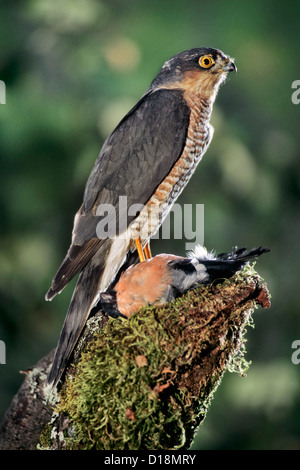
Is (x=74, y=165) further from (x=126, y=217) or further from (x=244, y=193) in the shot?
(x=126, y=217)

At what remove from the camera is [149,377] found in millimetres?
1872

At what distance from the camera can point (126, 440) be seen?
185 centimetres

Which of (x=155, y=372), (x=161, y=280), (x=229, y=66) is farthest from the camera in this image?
(x=229, y=66)

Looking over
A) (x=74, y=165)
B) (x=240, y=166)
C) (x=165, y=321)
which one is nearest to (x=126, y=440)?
(x=165, y=321)

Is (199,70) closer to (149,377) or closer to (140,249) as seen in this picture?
(140,249)

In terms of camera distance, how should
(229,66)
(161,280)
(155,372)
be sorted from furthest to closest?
(229,66)
(161,280)
(155,372)

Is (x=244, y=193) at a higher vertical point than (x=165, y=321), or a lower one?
higher

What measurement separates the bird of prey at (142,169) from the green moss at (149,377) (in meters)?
0.69

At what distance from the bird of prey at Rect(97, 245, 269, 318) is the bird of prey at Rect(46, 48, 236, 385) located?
0.52 meters

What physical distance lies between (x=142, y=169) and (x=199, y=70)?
75 centimetres

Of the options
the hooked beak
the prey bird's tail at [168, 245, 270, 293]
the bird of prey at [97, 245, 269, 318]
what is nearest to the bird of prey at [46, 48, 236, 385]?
the hooked beak

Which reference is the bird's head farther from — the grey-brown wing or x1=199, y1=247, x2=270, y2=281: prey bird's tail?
x1=199, y1=247, x2=270, y2=281: prey bird's tail

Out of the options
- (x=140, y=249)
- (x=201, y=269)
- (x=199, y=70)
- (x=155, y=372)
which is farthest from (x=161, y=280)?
(x=199, y=70)
